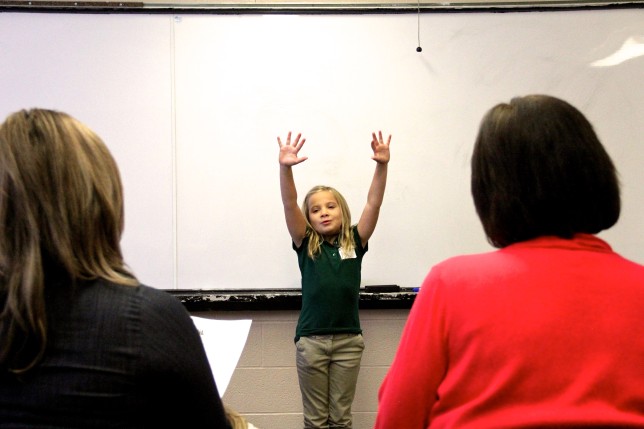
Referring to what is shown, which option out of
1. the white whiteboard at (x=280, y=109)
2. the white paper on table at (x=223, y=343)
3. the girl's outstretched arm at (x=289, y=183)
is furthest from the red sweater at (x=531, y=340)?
the white whiteboard at (x=280, y=109)

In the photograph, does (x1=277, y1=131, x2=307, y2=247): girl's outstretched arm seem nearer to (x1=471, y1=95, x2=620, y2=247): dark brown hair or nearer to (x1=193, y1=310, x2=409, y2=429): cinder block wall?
(x1=193, y1=310, x2=409, y2=429): cinder block wall

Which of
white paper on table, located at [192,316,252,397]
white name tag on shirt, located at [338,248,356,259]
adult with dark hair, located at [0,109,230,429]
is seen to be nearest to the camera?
adult with dark hair, located at [0,109,230,429]

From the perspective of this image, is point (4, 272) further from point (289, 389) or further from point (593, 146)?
point (289, 389)

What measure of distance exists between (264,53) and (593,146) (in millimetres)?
2055

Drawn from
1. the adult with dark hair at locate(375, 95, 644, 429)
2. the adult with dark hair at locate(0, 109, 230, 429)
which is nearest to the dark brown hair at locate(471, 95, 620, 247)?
the adult with dark hair at locate(375, 95, 644, 429)

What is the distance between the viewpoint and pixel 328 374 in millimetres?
2506

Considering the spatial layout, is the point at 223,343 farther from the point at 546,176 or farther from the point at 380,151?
the point at 380,151

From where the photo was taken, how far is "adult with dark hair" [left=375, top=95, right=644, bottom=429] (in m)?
0.84

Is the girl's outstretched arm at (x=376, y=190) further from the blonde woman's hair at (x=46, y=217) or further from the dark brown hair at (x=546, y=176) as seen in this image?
the blonde woman's hair at (x=46, y=217)

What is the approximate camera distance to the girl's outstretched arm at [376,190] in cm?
247

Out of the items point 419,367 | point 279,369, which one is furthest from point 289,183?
point 419,367

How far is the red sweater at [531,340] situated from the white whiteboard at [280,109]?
1849 millimetres

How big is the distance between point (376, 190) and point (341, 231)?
8.4 inches

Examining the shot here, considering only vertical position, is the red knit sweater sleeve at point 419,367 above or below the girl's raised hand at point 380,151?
below
